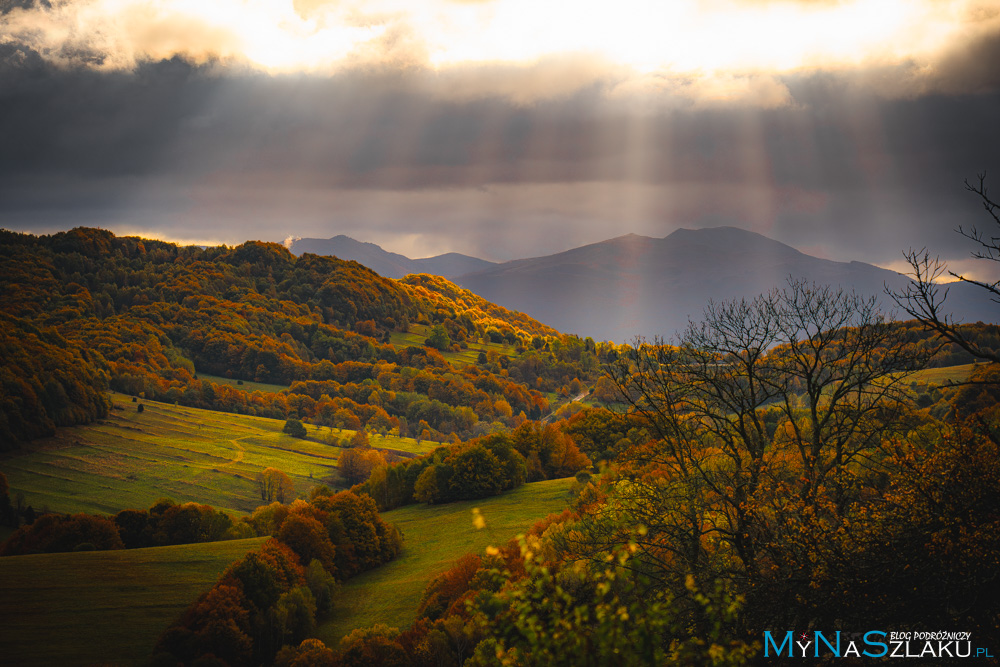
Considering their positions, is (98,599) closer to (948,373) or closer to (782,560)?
(782,560)

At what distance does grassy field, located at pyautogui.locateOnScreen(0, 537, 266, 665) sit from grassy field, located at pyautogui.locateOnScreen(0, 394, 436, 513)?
3756 cm

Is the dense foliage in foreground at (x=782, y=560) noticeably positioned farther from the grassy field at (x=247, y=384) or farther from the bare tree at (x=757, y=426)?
the grassy field at (x=247, y=384)

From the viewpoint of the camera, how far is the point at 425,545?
57.0 meters

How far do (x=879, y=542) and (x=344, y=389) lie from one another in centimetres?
17176

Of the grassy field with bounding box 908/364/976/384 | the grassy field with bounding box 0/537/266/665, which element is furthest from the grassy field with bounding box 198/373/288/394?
the grassy field with bounding box 908/364/976/384

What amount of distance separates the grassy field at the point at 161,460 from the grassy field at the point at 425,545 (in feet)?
132

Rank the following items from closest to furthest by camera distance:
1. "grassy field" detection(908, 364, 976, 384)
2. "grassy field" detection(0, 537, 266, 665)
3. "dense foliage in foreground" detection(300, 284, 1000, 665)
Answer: "dense foliage in foreground" detection(300, 284, 1000, 665) < "grassy field" detection(0, 537, 266, 665) < "grassy field" detection(908, 364, 976, 384)

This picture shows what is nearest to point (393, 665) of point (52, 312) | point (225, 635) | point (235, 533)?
point (225, 635)

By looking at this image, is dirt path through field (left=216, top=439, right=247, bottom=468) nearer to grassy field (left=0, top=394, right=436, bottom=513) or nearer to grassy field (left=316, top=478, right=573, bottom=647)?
grassy field (left=0, top=394, right=436, bottom=513)

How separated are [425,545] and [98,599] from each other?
25732mm

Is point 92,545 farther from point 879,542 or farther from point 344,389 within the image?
point 344,389

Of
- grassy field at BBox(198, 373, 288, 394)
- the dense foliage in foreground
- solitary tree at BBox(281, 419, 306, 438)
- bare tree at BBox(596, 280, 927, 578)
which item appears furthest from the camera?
grassy field at BBox(198, 373, 288, 394)

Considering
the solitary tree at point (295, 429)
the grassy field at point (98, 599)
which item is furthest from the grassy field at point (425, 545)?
the solitary tree at point (295, 429)

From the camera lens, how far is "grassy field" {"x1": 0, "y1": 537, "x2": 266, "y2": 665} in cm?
3922
